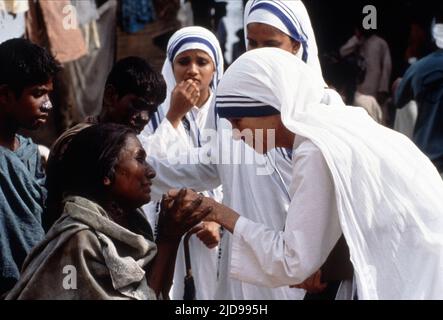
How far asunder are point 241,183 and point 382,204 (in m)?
1.25

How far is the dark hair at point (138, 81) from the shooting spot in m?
4.82

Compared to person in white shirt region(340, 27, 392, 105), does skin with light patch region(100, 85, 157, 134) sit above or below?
above

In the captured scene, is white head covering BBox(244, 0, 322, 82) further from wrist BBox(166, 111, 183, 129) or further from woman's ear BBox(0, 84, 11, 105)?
woman's ear BBox(0, 84, 11, 105)

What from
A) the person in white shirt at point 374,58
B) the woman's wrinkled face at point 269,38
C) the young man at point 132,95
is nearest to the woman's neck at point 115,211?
the young man at point 132,95

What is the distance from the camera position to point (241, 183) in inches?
192

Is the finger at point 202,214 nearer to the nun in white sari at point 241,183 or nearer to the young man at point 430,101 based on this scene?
the nun in white sari at point 241,183

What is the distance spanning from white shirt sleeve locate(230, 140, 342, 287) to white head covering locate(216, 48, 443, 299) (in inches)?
2.3

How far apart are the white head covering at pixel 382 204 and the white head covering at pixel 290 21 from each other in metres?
1.45

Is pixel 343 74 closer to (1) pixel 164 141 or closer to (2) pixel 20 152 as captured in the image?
(1) pixel 164 141

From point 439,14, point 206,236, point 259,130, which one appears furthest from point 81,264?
point 439,14

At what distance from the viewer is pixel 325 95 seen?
170 inches

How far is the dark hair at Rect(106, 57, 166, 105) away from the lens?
15.8 feet

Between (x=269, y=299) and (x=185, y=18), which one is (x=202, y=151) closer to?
(x=269, y=299)

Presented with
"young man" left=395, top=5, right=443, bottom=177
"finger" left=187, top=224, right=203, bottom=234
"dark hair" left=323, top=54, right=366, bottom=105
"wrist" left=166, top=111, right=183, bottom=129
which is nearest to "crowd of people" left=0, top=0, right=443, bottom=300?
"wrist" left=166, top=111, right=183, bottom=129
